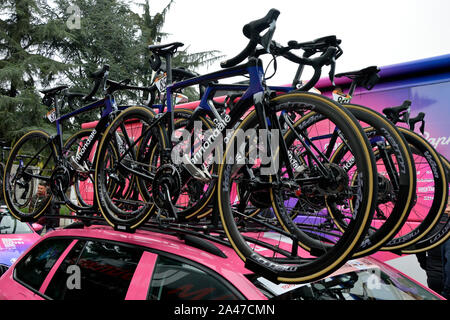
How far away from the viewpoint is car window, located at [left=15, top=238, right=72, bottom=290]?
3027 mm

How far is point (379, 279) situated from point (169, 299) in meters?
1.45

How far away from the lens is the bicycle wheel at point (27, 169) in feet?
15.1

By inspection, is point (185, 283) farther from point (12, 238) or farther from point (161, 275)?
point (12, 238)

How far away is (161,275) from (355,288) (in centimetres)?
119

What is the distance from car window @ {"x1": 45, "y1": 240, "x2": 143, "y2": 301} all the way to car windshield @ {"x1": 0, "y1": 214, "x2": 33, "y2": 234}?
17.0 ft

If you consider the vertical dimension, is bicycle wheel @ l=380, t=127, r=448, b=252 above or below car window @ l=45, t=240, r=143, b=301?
above

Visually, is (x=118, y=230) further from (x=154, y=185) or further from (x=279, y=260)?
(x=279, y=260)

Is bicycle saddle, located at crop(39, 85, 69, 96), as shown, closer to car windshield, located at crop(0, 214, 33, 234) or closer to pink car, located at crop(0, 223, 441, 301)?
pink car, located at crop(0, 223, 441, 301)

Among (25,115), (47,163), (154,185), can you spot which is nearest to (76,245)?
(154,185)

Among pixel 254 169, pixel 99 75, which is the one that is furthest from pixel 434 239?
pixel 99 75

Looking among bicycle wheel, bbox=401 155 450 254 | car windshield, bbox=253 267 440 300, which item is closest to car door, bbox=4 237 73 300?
car windshield, bbox=253 267 440 300

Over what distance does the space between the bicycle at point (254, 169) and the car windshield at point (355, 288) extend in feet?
0.42

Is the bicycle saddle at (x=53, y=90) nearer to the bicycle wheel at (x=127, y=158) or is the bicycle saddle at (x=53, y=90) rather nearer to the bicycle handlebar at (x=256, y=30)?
the bicycle wheel at (x=127, y=158)

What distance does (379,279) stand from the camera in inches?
104
